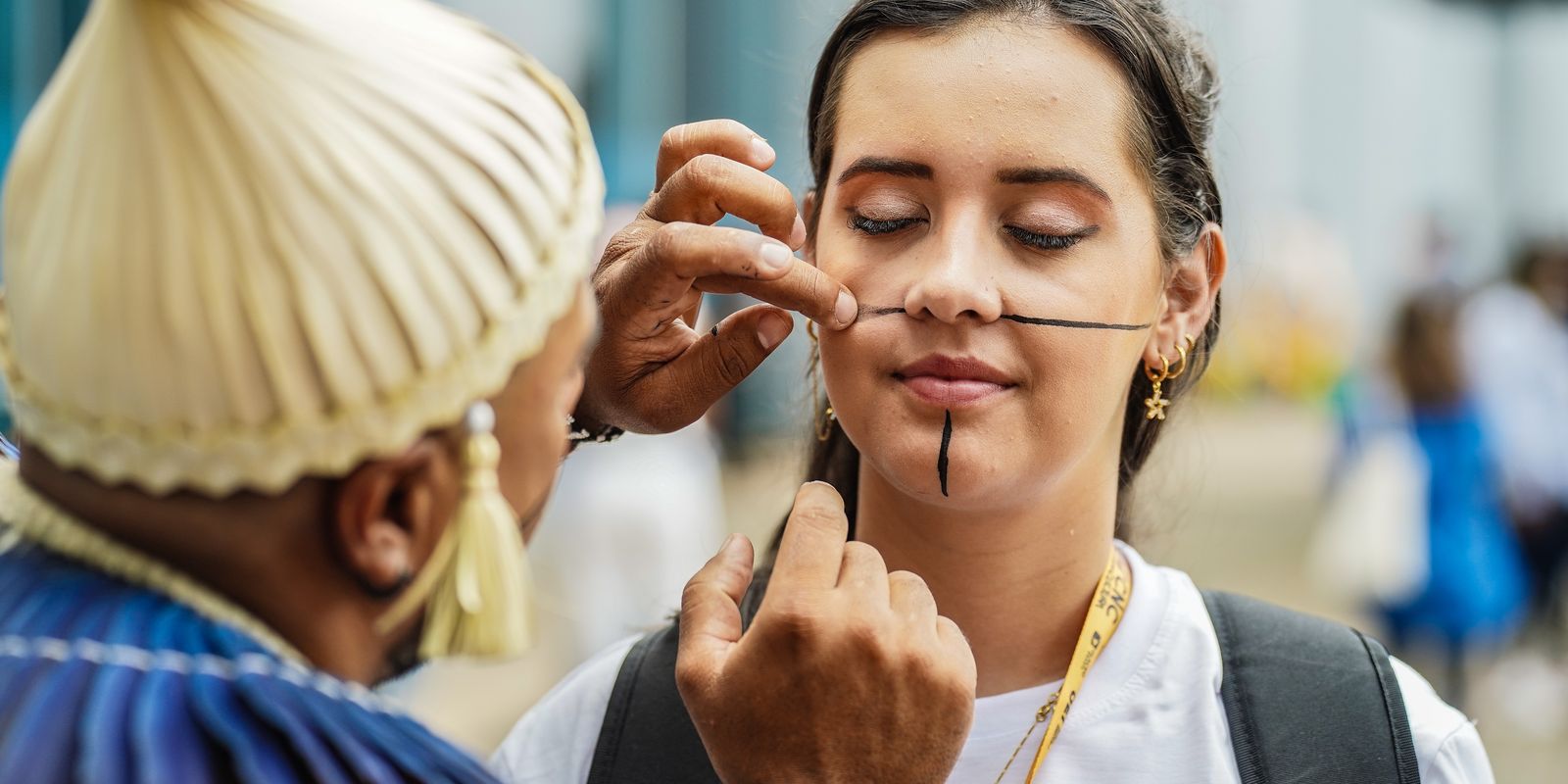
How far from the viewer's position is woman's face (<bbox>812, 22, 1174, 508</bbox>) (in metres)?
1.74

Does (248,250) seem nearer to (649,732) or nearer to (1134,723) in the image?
(649,732)

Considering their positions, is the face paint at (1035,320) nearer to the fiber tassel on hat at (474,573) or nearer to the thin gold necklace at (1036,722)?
the thin gold necklace at (1036,722)

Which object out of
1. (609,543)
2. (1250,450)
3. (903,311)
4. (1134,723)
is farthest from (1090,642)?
(1250,450)

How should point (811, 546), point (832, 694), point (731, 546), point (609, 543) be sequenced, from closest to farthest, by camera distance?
point (832, 694)
point (811, 546)
point (731, 546)
point (609, 543)

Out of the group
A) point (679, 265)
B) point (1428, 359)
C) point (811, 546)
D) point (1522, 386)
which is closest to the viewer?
point (811, 546)

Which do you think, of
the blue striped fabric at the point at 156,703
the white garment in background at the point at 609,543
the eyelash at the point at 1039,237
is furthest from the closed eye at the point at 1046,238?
the white garment in background at the point at 609,543

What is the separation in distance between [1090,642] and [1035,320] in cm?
42

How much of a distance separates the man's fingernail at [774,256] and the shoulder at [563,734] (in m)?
0.59

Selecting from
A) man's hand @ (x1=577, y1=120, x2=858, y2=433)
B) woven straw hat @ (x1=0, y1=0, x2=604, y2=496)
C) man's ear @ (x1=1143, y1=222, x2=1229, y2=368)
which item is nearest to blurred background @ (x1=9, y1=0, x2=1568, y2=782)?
man's ear @ (x1=1143, y1=222, x2=1229, y2=368)

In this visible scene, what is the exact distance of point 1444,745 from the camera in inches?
67.8

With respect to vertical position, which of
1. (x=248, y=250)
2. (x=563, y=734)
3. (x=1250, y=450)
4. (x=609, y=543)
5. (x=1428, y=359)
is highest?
(x=248, y=250)

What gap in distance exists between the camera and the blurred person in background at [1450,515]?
601cm

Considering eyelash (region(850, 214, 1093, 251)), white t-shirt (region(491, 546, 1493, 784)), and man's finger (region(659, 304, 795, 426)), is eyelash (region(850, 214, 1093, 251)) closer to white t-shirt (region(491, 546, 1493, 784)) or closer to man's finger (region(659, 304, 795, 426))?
man's finger (region(659, 304, 795, 426))

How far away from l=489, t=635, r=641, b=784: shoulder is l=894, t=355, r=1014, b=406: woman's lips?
556mm
